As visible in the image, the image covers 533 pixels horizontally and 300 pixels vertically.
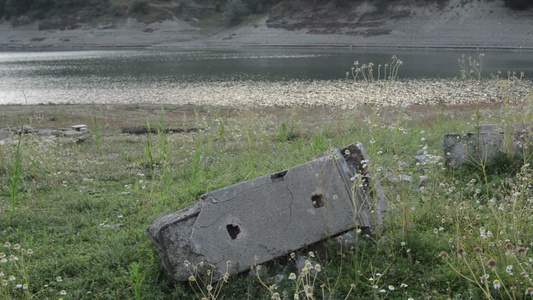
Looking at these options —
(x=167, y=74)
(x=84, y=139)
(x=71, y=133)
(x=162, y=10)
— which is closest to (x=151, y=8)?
(x=162, y=10)

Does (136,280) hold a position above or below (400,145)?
above

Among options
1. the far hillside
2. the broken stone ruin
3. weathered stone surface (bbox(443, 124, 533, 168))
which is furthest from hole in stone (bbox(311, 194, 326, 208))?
the far hillside

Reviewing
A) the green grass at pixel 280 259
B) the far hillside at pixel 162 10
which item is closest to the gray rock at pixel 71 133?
the green grass at pixel 280 259

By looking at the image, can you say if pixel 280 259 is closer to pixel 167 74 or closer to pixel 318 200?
pixel 318 200

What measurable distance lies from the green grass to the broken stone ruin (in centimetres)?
16

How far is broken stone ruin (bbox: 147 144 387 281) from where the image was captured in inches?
169

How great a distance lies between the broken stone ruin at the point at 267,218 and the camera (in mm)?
4285

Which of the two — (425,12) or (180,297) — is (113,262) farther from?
(425,12)

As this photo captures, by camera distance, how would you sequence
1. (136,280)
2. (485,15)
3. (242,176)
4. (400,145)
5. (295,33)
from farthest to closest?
(295,33) < (485,15) < (400,145) < (242,176) < (136,280)

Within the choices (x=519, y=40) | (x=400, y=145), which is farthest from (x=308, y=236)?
(x=519, y=40)

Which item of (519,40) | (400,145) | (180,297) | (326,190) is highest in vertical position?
(326,190)

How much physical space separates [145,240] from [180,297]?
118cm

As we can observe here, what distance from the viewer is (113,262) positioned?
4777 mm

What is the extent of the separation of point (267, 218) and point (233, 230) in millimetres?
340
